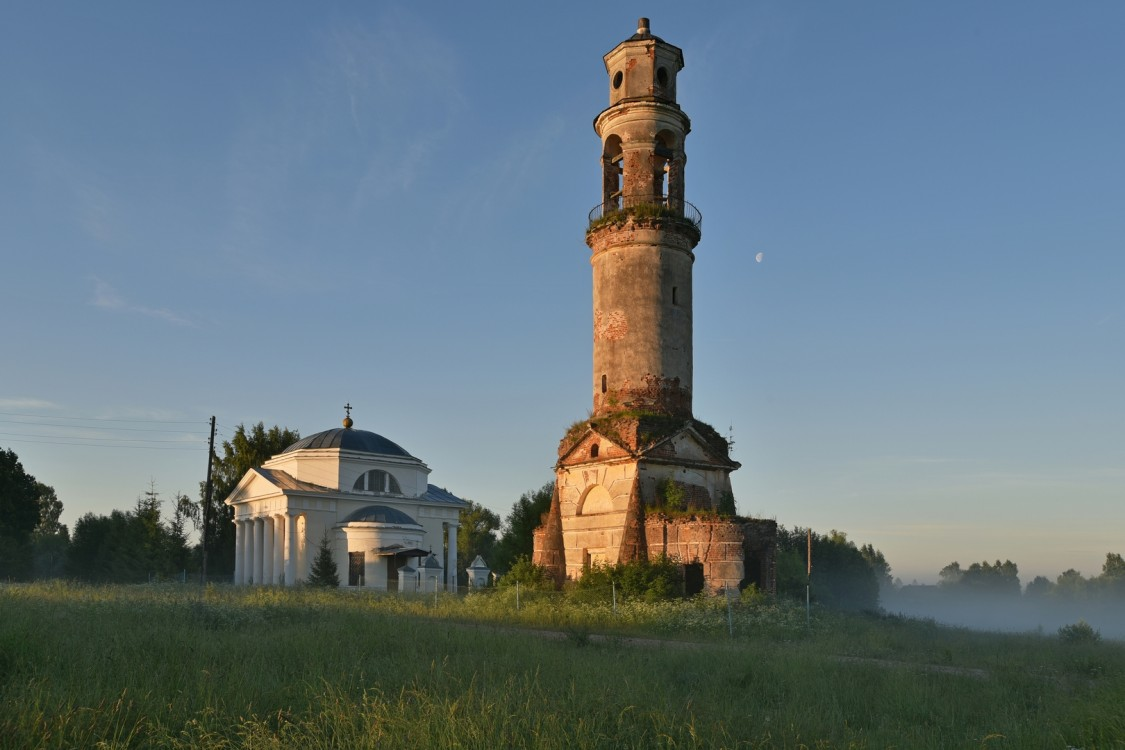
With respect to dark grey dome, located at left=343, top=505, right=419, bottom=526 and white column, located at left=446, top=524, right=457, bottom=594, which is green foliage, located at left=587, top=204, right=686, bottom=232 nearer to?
dark grey dome, located at left=343, top=505, right=419, bottom=526

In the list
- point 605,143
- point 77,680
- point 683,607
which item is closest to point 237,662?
point 77,680

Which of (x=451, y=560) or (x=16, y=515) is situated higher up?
(x=16, y=515)

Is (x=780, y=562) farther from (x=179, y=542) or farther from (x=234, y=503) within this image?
(x=179, y=542)

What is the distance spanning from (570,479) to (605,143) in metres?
12.6

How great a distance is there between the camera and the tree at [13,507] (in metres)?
54.8

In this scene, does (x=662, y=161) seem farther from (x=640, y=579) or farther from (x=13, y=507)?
(x=13, y=507)

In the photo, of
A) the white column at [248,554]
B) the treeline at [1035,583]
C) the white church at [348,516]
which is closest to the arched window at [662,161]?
the white church at [348,516]

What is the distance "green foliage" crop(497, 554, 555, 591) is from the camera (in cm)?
3089

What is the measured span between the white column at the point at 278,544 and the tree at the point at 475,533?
117ft

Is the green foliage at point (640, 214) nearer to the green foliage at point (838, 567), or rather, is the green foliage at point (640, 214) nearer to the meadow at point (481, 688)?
the meadow at point (481, 688)

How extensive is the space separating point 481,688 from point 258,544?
44.7m

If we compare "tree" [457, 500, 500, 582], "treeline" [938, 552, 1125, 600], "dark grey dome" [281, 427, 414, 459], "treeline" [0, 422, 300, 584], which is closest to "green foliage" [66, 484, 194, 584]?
"treeline" [0, 422, 300, 584]

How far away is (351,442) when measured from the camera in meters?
51.8

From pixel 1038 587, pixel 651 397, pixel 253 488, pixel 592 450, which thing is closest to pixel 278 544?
pixel 253 488
